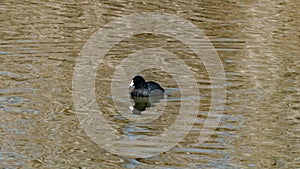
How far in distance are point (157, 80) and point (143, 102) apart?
97 centimetres

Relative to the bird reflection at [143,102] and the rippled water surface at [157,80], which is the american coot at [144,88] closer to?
the bird reflection at [143,102]

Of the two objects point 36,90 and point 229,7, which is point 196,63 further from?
point 229,7

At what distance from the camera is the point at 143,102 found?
12531 mm

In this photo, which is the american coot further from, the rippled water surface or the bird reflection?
the rippled water surface

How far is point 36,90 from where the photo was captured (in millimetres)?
12336

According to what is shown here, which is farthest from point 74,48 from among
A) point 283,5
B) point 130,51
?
point 283,5

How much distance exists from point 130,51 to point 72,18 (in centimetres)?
339

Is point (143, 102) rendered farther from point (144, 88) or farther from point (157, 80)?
point (157, 80)

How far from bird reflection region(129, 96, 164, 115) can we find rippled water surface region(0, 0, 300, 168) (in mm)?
160

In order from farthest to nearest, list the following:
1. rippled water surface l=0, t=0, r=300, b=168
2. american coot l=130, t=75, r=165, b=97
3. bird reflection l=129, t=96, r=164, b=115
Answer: american coot l=130, t=75, r=165, b=97
bird reflection l=129, t=96, r=164, b=115
rippled water surface l=0, t=0, r=300, b=168

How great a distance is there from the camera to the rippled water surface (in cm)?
978

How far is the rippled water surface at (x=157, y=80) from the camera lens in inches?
385

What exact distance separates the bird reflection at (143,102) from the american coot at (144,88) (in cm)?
6

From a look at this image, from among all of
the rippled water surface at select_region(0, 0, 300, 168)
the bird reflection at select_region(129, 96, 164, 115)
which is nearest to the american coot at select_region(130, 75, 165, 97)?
the bird reflection at select_region(129, 96, 164, 115)
